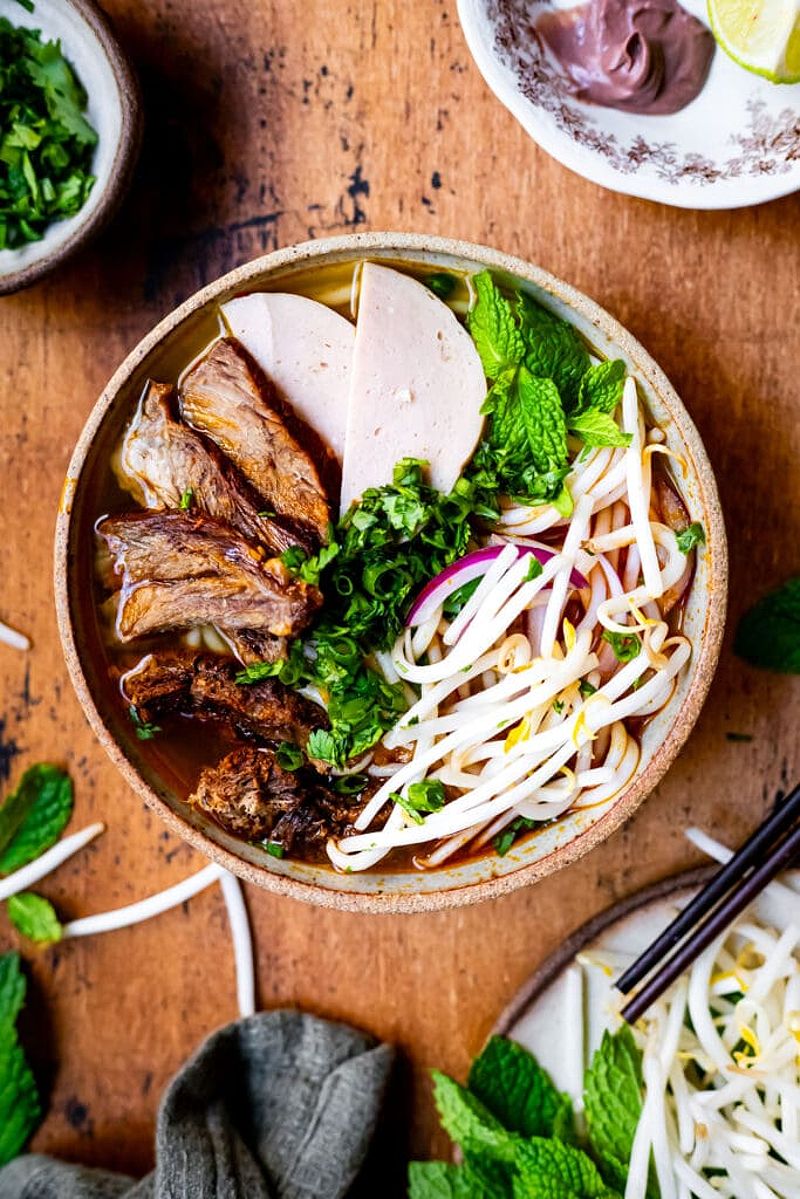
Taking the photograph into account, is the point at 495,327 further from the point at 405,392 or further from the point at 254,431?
the point at 254,431

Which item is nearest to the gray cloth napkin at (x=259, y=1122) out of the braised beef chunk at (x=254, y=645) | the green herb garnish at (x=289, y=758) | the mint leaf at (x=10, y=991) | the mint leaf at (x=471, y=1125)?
the mint leaf at (x=471, y=1125)

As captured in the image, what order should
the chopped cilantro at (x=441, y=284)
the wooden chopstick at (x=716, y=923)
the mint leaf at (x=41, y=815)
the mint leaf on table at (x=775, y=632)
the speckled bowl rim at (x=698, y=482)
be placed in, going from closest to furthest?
the speckled bowl rim at (x=698, y=482) < the chopped cilantro at (x=441, y=284) < the wooden chopstick at (x=716, y=923) < the mint leaf on table at (x=775, y=632) < the mint leaf at (x=41, y=815)

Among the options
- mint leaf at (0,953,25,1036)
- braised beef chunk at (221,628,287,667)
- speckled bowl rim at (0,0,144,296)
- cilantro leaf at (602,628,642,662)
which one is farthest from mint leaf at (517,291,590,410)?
mint leaf at (0,953,25,1036)

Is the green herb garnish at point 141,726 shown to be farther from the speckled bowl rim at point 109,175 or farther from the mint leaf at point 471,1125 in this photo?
the mint leaf at point 471,1125

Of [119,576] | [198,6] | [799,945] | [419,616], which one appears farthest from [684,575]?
[198,6]

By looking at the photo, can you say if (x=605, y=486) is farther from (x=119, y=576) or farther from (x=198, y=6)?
(x=198, y=6)

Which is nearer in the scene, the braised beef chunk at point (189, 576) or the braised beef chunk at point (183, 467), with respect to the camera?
the braised beef chunk at point (189, 576)

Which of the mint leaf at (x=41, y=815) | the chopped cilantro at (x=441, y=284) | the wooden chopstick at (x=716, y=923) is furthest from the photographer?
the mint leaf at (x=41, y=815)
